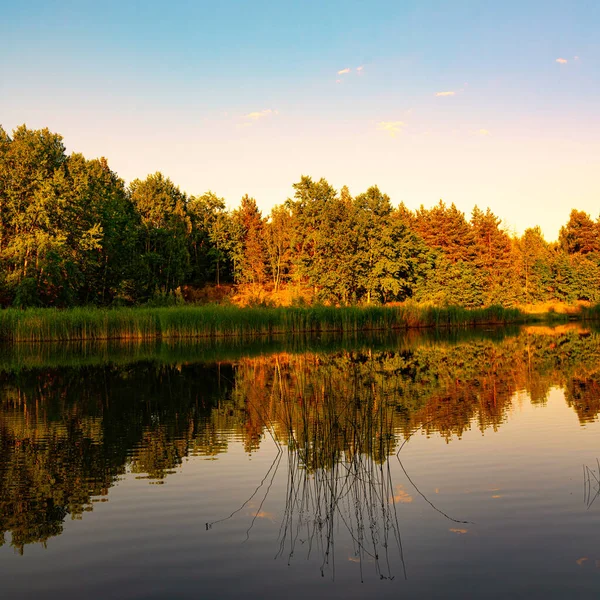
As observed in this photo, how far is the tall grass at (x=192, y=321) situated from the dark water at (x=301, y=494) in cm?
1883

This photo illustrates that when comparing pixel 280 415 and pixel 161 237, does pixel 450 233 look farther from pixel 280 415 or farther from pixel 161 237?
pixel 280 415

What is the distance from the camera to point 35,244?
4084 cm

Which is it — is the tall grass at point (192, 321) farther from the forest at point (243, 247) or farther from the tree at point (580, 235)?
the tree at point (580, 235)

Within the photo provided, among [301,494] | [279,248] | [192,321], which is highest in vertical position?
[279,248]

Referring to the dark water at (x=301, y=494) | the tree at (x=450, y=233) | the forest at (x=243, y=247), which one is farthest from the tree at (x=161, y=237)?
the dark water at (x=301, y=494)

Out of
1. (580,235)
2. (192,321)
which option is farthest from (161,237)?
(580,235)

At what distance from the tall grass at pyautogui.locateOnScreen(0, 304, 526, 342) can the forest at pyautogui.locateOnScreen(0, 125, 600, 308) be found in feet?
25.3

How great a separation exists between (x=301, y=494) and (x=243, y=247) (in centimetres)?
6367

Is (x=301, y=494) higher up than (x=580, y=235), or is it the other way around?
(x=580, y=235)

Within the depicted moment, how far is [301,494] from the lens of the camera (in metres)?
6.73

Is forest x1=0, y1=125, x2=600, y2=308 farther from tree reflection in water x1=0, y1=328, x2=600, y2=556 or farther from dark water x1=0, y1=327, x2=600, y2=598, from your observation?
dark water x1=0, y1=327, x2=600, y2=598

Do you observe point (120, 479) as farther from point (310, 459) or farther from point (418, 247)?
point (418, 247)

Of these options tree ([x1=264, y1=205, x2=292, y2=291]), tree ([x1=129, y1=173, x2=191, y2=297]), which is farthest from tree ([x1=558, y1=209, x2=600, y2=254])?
tree ([x1=129, y1=173, x2=191, y2=297])

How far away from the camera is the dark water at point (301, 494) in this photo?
15.6ft
